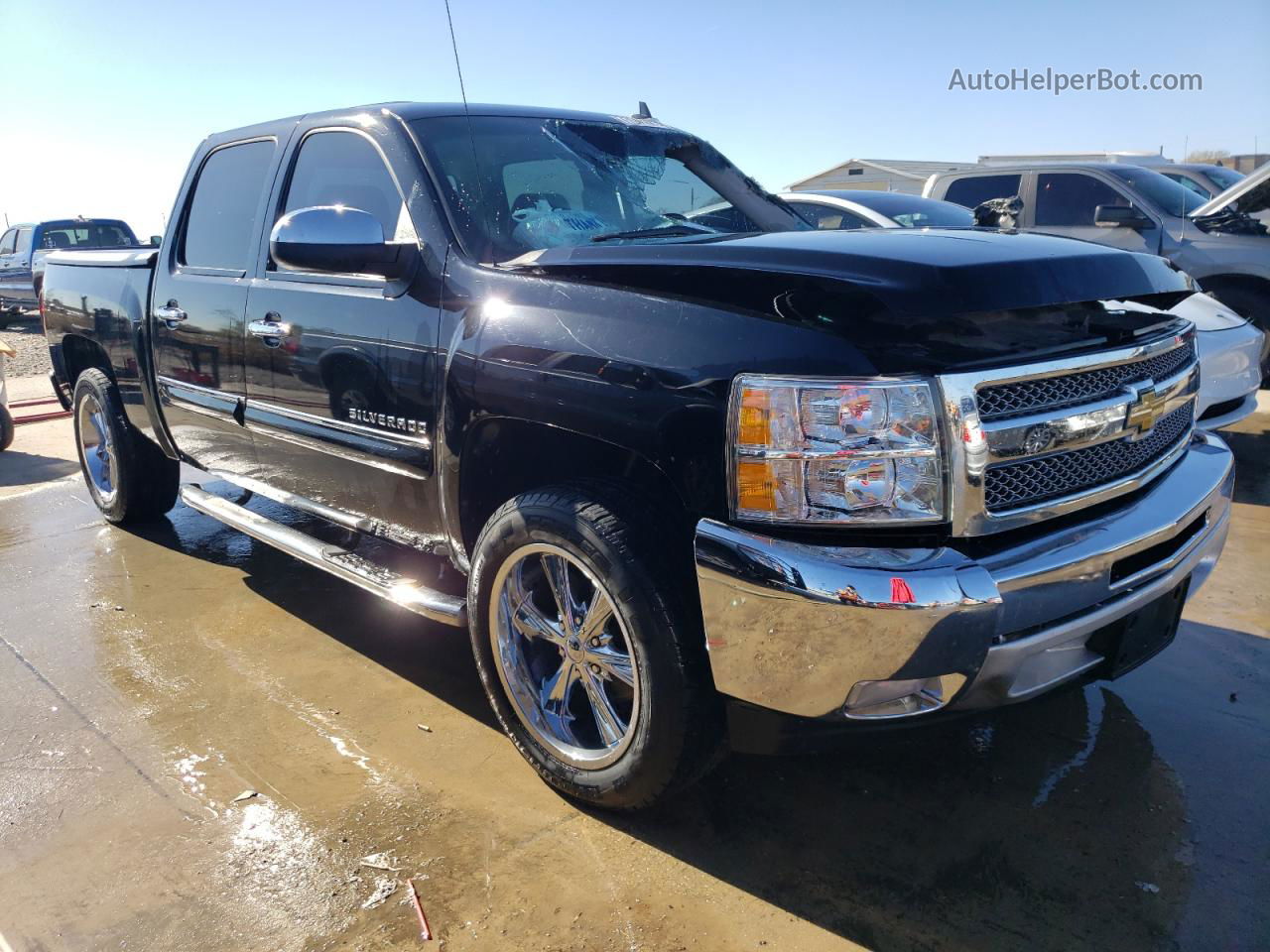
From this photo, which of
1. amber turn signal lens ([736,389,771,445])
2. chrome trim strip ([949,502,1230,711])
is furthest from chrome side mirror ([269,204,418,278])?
chrome trim strip ([949,502,1230,711])

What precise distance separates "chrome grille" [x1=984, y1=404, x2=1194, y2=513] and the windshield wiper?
1.42m

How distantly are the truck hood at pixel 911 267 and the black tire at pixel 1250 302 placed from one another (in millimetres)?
5656

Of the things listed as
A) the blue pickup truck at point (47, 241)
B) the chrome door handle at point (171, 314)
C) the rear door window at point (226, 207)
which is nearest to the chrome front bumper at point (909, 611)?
the rear door window at point (226, 207)

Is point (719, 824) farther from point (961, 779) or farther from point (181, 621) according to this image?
point (181, 621)

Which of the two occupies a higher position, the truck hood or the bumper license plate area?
the truck hood

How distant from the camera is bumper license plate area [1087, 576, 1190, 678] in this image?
2.32m

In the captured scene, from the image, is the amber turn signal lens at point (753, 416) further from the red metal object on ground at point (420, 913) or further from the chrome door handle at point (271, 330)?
the chrome door handle at point (271, 330)

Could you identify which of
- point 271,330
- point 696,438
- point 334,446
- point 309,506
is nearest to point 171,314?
point 271,330

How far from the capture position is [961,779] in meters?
2.73

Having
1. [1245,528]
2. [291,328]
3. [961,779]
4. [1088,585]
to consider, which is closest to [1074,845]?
[961,779]

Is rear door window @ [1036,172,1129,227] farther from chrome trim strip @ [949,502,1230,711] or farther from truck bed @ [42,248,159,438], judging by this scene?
truck bed @ [42,248,159,438]

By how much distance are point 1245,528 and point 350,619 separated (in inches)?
168

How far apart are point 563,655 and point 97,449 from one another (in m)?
3.96

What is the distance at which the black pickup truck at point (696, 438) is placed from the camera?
2047 mm
